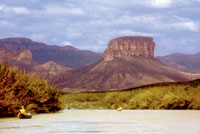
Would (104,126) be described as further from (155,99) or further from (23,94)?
(155,99)

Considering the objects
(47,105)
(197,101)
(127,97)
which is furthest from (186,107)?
(47,105)

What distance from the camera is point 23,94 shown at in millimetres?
41688

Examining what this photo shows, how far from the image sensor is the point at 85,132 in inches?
858

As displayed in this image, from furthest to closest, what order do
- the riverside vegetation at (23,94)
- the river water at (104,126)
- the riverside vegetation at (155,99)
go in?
the riverside vegetation at (155,99) → the riverside vegetation at (23,94) → the river water at (104,126)

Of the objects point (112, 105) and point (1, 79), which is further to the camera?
point (112, 105)

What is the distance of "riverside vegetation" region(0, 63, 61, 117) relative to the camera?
36156mm

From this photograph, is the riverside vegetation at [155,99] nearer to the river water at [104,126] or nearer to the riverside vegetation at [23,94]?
the riverside vegetation at [23,94]

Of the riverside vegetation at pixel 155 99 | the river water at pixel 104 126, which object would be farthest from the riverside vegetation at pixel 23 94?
the riverside vegetation at pixel 155 99

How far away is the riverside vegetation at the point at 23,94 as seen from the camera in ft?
119

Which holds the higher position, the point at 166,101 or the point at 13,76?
the point at 13,76

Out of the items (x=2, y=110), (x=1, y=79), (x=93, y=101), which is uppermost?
(x=1, y=79)

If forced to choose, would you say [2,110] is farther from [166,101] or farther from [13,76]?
[166,101]

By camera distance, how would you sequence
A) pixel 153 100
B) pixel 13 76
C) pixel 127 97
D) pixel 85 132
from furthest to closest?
1. pixel 127 97
2. pixel 153 100
3. pixel 13 76
4. pixel 85 132

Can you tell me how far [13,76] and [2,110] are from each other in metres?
5.60
